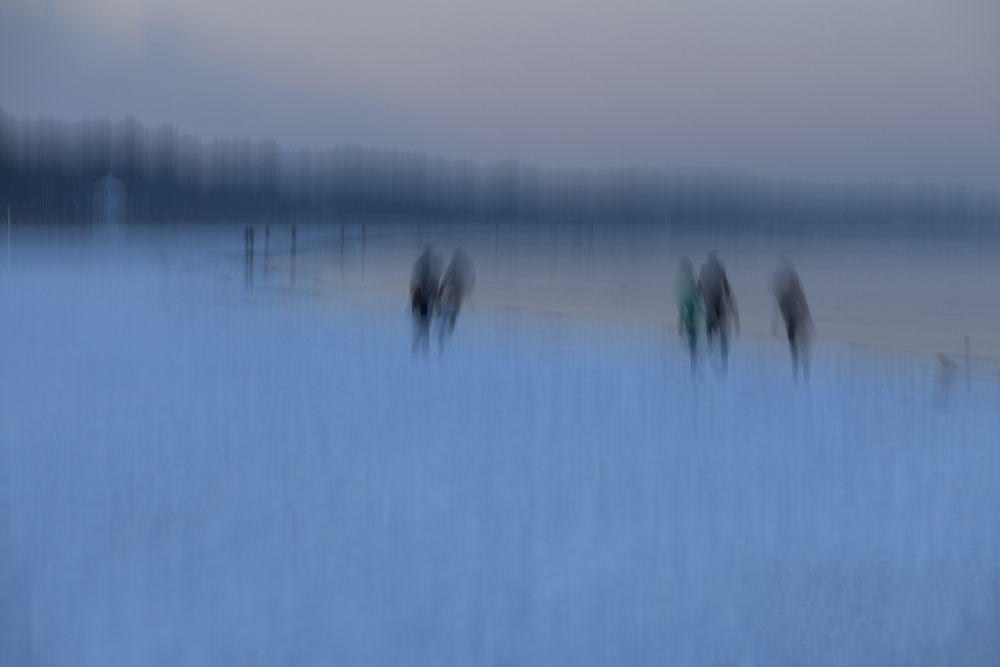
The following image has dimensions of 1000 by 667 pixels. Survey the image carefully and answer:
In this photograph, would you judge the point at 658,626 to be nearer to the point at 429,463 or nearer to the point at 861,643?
the point at 861,643

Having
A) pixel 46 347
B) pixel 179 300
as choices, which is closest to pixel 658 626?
pixel 46 347

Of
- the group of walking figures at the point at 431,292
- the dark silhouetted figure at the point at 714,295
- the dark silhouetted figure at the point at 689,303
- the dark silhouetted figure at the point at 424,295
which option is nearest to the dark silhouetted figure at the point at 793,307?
the dark silhouetted figure at the point at 714,295

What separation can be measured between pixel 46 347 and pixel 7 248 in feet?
129

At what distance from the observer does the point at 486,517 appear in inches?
268

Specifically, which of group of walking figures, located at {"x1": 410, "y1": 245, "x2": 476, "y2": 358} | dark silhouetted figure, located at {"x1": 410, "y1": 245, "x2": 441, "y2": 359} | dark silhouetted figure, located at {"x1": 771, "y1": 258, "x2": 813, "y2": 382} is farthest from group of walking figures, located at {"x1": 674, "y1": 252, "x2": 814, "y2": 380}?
dark silhouetted figure, located at {"x1": 410, "y1": 245, "x2": 441, "y2": 359}

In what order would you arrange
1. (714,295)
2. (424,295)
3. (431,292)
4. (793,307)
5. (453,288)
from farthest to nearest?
(453,288) → (431,292) → (424,295) → (714,295) → (793,307)

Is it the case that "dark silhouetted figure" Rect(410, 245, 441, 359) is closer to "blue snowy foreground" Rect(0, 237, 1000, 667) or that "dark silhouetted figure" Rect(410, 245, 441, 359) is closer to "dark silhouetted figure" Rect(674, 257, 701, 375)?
"blue snowy foreground" Rect(0, 237, 1000, 667)

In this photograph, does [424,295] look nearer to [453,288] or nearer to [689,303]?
[453,288]

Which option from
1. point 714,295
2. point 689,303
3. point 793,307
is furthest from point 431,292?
point 793,307

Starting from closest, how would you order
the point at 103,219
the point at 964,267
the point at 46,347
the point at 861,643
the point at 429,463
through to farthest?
1. the point at 861,643
2. the point at 429,463
3. the point at 46,347
4. the point at 964,267
5. the point at 103,219

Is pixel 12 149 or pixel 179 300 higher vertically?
pixel 12 149

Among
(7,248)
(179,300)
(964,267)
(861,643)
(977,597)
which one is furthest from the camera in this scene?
(964,267)

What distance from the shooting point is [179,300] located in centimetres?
2405

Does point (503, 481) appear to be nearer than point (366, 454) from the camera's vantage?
Yes
